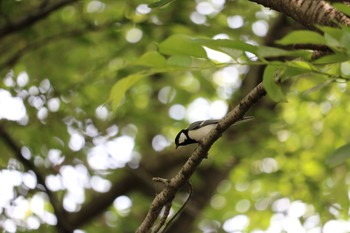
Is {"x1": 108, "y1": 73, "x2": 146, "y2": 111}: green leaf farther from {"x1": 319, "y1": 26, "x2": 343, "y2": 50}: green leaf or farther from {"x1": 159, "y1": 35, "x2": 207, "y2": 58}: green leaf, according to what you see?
{"x1": 319, "y1": 26, "x2": 343, "y2": 50}: green leaf

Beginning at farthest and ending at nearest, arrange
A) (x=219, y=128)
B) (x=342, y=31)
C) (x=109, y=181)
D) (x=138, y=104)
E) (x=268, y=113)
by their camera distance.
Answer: (x=109, y=181) → (x=138, y=104) → (x=268, y=113) → (x=219, y=128) → (x=342, y=31)

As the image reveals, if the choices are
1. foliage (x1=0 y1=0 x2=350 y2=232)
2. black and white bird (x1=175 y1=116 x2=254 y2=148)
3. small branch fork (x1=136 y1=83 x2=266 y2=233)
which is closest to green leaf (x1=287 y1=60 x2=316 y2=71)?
small branch fork (x1=136 y1=83 x2=266 y2=233)

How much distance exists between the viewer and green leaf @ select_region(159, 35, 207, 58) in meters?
0.88

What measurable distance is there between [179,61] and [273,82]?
0.17 meters

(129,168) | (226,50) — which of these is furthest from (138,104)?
(226,50)

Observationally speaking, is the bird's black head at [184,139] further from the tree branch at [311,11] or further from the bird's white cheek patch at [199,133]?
the tree branch at [311,11]

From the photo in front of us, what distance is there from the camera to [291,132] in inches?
145

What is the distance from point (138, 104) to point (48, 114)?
0.72 meters

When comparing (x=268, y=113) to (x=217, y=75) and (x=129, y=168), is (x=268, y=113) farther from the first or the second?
(x=217, y=75)

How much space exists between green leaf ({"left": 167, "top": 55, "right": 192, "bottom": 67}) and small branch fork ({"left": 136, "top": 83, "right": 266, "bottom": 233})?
0.71 ft

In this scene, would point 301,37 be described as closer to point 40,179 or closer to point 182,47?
point 182,47

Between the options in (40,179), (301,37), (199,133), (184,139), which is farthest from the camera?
(40,179)

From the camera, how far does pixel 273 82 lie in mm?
1009

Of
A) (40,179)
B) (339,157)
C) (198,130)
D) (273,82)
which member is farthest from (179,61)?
(40,179)
